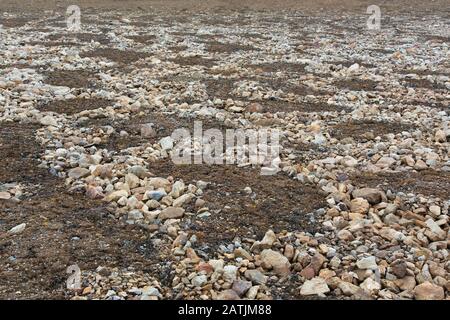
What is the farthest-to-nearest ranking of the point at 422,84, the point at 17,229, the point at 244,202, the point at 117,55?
the point at 117,55 < the point at 422,84 < the point at 244,202 < the point at 17,229


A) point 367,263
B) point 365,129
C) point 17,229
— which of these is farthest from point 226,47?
point 367,263

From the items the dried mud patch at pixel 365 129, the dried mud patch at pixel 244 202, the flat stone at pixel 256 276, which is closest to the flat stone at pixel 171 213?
the dried mud patch at pixel 244 202

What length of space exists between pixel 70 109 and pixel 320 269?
756 cm

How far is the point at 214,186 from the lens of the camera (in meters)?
7.39

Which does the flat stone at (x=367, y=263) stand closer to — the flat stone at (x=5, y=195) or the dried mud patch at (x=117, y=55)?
the flat stone at (x=5, y=195)

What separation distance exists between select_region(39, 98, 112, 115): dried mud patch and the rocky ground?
47 mm

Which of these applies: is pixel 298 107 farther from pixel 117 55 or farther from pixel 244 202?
pixel 117 55

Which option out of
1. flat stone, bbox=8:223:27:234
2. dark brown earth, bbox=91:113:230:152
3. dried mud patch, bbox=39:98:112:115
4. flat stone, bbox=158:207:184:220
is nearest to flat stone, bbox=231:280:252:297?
flat stone, bbox=158:207:184:220

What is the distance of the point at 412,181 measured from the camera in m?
7.64

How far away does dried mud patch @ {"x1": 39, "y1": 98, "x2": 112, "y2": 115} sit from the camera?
10.8 meters

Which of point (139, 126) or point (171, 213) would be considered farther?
point (139, 126)

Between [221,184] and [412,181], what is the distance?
3052mm

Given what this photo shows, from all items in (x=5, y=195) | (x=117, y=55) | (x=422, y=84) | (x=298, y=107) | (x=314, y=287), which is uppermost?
(x=117, y=55)

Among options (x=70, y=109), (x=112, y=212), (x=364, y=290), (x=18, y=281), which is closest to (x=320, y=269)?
(x=364, y=290)
